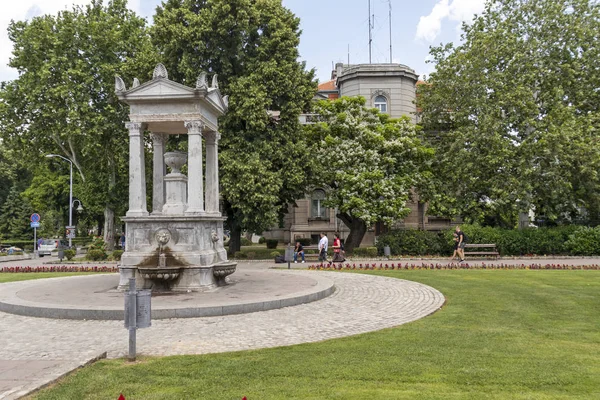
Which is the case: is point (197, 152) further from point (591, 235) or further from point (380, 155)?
point (591, 235)

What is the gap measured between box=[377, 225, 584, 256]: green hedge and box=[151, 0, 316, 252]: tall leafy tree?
22.4 feet

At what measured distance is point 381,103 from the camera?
126ft

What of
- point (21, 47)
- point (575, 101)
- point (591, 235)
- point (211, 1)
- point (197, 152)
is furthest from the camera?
point (21, 47)

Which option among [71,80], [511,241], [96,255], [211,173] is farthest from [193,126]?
[71,80]

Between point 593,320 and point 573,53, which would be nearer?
point 593,320

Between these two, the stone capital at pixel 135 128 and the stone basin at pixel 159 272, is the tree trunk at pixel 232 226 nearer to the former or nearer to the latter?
the stone capital at pixel 135 128

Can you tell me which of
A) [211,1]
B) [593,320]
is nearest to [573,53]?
[211,1]

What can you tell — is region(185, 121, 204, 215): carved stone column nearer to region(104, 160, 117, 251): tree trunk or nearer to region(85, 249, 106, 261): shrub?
region(85, 249, 106, 261): shrub

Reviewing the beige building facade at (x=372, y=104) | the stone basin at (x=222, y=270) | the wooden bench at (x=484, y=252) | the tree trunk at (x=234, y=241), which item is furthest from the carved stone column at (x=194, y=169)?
the beige building facade at (x=372, y=104)

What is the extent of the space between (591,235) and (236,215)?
20435 millimetres

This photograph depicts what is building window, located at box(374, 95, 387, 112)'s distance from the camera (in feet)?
126

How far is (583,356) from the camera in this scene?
21.5 feet

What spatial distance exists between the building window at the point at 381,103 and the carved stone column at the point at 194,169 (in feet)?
90.1

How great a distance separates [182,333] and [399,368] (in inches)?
160
